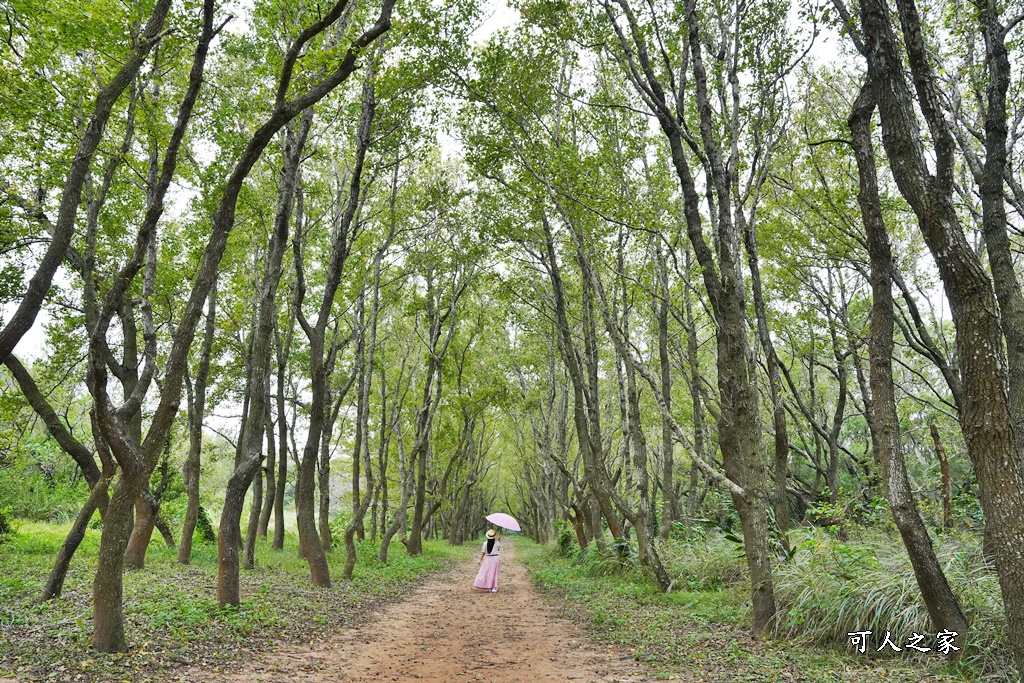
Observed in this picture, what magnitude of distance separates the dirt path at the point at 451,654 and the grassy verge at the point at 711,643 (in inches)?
19.3

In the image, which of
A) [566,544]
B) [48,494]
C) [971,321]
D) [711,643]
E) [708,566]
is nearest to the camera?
[971,321]

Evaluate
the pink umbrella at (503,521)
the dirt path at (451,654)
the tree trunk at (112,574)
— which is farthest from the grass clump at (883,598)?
the tree trunk at (112,574)

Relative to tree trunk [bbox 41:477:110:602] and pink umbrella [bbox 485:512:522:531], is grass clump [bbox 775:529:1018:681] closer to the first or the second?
pink umbrella [bbox 485:512:522:531]

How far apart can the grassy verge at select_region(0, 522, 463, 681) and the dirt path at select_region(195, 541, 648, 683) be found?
1.65ft

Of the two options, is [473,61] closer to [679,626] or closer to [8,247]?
[8,247]

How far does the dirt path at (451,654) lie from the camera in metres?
6.04

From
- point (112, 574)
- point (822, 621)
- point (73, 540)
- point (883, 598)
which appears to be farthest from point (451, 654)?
point (73, 540)

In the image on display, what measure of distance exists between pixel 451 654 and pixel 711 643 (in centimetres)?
319

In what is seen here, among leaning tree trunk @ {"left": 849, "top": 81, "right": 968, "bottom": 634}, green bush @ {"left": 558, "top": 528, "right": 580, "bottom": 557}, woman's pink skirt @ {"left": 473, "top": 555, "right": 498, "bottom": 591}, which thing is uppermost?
leaning tree trunk @ {"left": 849, "top": 81, "right": 968, "bottom": 634}

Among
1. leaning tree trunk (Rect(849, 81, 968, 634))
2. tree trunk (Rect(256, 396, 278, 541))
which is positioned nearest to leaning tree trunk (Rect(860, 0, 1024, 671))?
leaning tree trunk (Rect(849, 81, 968, 634))

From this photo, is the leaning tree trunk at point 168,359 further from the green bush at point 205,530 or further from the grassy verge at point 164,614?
the green bush at point 205,530

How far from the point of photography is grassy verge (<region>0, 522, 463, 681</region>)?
5.36 meters

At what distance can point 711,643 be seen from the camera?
720 centimetres

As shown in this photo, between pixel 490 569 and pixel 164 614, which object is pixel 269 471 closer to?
pixel 490 569
